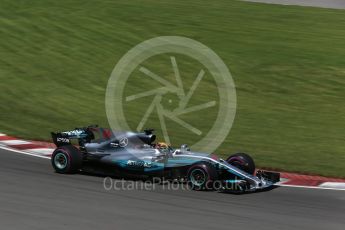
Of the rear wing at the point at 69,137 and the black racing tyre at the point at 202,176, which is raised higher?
the rear wing at the point at 69,137

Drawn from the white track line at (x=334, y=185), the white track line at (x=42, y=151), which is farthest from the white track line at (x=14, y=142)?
the white track line at (x=334, y=185)

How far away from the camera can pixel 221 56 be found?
87.1 feet

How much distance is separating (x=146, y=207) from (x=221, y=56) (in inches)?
589

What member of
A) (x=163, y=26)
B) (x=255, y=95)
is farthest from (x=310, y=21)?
(x=255, y=95)

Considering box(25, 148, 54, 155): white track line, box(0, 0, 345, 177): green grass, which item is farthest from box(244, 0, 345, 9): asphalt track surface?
box(25, 148, 54, 155): white track line

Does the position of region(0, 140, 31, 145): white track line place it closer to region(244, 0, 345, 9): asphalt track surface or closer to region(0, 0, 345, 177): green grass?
region(0, 0, 345, 177): green grass

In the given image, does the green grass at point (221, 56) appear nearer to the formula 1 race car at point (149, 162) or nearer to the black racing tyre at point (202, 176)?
the formula 1 race car at point (149, 162)

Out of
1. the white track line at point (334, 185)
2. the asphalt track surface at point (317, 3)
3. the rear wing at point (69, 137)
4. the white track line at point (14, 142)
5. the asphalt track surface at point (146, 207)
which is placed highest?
the asphalt track surface at point (317, 3)

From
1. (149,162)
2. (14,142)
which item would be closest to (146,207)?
(149,162)

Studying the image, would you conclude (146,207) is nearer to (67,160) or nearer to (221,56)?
(67,160)

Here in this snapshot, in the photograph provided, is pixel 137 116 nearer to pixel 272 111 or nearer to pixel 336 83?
pixel 272 111

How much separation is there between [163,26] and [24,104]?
999 cm

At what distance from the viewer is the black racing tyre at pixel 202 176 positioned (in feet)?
44.0

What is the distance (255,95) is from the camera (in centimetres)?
2303
